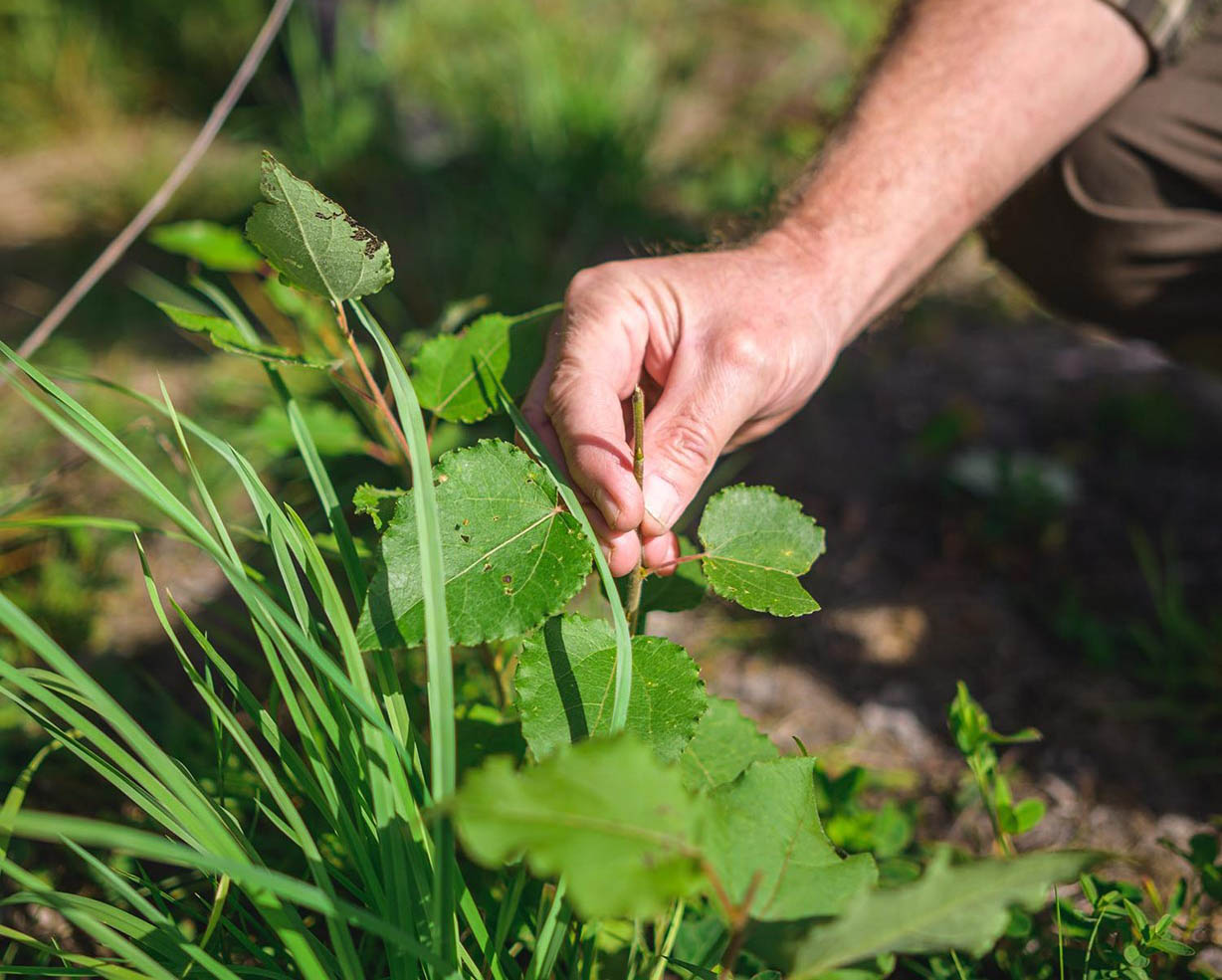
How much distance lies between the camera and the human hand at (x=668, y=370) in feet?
2.79

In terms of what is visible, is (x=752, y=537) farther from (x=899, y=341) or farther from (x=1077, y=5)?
(x=899, y=341)

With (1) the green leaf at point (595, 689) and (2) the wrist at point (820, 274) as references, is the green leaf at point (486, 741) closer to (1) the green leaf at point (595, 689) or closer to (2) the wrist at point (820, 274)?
(1) the green leaf at point (595, 689)

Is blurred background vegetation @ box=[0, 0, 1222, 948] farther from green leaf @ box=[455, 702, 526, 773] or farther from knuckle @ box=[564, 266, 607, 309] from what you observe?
green leaf @ box=[455, 702, 526, 773]

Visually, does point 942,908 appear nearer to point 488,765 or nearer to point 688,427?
point 488,765

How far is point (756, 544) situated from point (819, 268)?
54 cm

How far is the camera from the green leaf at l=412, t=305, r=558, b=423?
0.90 metres

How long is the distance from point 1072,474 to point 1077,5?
3.21 ft

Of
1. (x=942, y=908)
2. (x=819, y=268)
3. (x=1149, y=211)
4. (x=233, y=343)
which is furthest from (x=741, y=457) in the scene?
(x=942, y=908)

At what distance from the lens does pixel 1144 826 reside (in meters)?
1.29

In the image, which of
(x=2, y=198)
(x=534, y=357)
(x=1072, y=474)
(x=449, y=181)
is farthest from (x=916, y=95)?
(x=2, y=198)

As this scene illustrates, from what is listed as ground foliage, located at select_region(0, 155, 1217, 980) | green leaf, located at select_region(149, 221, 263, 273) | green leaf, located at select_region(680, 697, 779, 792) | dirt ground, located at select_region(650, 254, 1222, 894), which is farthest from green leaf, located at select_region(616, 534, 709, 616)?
green leaf, located at select_region(149, 221, 263, 273)

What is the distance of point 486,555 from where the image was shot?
726 millimetres

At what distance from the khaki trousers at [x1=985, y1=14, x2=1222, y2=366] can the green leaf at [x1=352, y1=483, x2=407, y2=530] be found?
1.41m

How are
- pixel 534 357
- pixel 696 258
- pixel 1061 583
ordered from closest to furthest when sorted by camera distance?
pixel 534 357, pixel 696 258, pixel 1061 583
